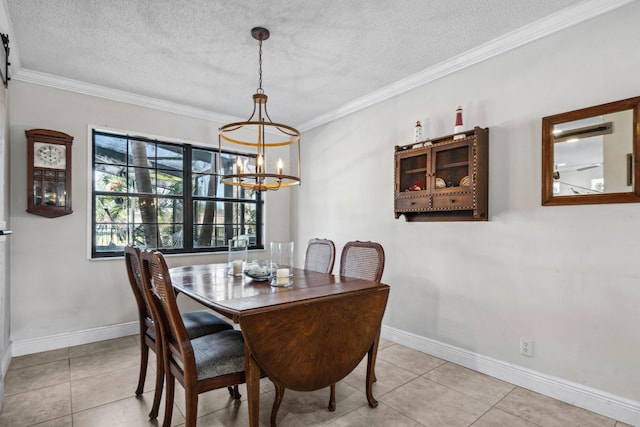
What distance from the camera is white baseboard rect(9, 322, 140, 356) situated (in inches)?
113

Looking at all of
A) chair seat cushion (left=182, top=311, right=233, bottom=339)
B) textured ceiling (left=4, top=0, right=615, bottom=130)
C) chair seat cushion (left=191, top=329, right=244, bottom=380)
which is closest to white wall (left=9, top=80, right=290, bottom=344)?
textured ceiling (left=4, top=0, right=615, bottom=130)

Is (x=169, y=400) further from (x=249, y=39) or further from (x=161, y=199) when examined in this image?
(x=161, y=199)

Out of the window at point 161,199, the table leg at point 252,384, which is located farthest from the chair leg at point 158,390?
the window at point 161,199

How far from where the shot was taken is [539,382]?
88.7 inches

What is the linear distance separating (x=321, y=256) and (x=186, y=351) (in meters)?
1.60

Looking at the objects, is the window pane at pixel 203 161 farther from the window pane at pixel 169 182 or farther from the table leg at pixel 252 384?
the table leg at pixel 252 384

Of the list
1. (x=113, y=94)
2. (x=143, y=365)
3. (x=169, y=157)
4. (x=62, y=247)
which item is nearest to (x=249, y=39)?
(x=113, y=94)

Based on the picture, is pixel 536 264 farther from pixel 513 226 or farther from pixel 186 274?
pixel 186 274

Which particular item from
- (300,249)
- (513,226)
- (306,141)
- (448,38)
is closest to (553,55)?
(448,38)

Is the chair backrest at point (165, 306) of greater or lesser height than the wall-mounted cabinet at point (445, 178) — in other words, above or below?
below

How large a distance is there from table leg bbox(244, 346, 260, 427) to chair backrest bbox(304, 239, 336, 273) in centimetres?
132

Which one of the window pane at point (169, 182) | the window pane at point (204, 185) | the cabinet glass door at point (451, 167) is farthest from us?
the window pane at point (204, 185)

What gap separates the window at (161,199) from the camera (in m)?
3.39

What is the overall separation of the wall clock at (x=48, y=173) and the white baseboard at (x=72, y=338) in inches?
43.2
